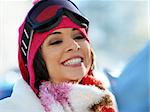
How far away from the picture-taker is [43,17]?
1.86 meters

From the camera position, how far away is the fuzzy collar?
5.96ft

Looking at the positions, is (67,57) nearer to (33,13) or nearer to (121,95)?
(33,13)

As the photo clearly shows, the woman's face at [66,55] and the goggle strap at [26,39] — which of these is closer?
the woman's face at [66,55]

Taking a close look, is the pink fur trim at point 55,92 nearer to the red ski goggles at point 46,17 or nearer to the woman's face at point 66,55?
the woman's face at point 66,55

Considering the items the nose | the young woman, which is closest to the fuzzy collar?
the young woman

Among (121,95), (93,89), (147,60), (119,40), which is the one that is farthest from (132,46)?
(93,89)

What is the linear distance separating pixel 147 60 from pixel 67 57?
59.5 inches

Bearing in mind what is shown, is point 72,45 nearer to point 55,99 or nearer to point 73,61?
point 73,61

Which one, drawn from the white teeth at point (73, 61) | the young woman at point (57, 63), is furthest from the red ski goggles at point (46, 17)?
the white teeth at point (73, 61)

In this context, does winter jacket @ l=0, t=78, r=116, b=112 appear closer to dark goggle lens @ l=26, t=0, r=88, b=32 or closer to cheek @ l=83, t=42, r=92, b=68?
cheek @ l=83, t=42, r=92, b=68

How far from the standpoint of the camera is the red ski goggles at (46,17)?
183 cm

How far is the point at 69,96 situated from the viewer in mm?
1840

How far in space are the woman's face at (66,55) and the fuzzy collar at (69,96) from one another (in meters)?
0.03

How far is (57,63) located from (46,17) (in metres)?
0.20
